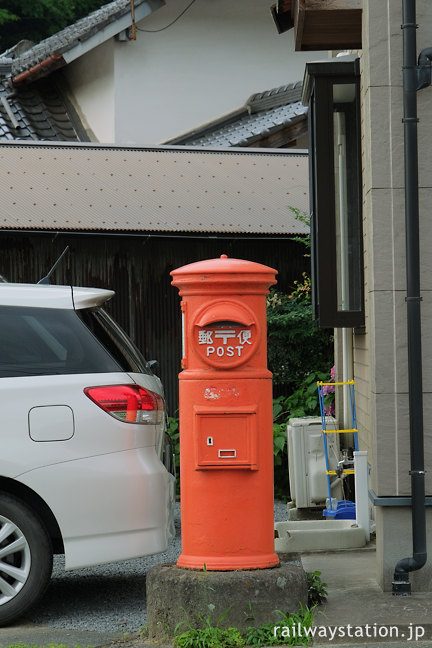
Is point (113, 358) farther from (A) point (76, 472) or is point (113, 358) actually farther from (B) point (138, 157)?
(B) point (138, 157)

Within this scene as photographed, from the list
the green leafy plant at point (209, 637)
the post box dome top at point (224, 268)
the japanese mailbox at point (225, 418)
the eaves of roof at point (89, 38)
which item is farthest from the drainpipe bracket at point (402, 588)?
the eaves of roof at point (89, 38)

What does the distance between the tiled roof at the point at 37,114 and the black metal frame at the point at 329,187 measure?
11.7 meters

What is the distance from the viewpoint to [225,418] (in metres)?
5.18

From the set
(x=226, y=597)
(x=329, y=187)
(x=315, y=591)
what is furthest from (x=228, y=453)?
(x=329, y=187)

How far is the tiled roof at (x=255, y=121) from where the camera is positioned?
53.9ft

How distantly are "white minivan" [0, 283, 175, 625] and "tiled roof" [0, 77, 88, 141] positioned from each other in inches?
511

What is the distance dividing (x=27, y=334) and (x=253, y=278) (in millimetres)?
1561

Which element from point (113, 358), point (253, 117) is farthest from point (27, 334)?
point (253, 117)

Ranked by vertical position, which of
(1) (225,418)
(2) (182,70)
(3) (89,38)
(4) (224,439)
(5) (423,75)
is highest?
(3) (89,38)

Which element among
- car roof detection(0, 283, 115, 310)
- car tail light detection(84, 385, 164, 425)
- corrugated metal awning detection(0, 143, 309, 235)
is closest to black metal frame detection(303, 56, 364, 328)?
car tail light detection(84, 385, 164, 425)

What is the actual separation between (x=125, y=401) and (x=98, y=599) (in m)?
1.41

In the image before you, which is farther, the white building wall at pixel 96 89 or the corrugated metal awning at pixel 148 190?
the white building wall at pixel 96 89

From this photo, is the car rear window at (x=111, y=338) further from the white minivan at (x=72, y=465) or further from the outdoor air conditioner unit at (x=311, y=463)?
the outdoor air conditioner unit at (x=311, y=463)

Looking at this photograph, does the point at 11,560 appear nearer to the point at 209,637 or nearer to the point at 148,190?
the point at 209,637
